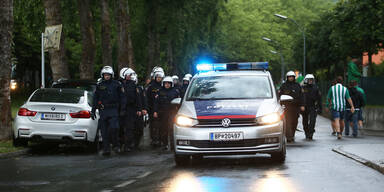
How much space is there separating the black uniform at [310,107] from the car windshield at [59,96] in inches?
267

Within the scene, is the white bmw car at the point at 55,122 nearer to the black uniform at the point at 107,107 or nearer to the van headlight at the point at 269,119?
the black uniform at the point at 107,107

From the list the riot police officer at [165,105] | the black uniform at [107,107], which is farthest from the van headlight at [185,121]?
the riot police officer at [165,105]

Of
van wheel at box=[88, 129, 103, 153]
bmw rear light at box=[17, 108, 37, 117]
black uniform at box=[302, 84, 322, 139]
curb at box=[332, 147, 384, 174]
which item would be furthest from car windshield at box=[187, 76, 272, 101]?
black uniform at box=[302, 84, 322, 139]

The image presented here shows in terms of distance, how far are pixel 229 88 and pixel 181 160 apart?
1.71m

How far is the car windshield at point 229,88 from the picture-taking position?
1316 cm

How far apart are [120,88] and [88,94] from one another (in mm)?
1063

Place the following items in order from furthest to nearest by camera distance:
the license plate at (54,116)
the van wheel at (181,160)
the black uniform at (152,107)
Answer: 1. the black uniform at (152,107)
2. the license plate at (54,116)
3. the van wheel at (181,160)

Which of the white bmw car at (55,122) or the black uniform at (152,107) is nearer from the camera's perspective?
the white bmw car at (55,122)

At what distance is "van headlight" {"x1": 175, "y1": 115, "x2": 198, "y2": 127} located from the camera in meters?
12.1

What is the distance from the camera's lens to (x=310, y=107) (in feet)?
65.8

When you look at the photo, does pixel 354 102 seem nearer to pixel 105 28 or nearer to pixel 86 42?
pixel 86 42

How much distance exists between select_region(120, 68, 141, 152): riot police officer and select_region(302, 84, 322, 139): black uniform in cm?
526

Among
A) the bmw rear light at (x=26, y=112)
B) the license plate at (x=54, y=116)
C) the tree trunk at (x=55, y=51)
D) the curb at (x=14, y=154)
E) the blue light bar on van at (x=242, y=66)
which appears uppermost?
the tree trunk at (x=55, y=51)

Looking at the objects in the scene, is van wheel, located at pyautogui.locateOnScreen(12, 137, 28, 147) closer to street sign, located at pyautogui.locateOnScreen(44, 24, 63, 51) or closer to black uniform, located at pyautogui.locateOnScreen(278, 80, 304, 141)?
street sign, located at pyautogui.locateOnScreen(44, 24, 63, 51)
